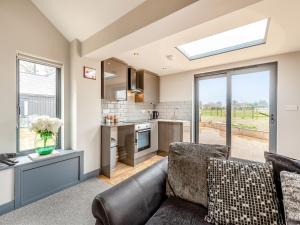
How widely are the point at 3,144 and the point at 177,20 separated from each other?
268cm

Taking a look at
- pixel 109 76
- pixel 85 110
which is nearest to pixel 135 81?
pixel 109 76

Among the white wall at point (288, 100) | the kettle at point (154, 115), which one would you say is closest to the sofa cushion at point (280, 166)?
the white wall at point (288, 100)

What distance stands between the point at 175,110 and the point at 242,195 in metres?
3.41

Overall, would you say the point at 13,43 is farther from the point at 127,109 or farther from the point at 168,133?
the point at 168,133

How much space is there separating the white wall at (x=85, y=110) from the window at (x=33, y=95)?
1.07 ft

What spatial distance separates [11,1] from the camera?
2.02m

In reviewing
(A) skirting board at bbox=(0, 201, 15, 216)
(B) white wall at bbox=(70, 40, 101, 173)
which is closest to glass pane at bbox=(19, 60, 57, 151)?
(B) white wall at bbox=(70, 40, 101, 173)

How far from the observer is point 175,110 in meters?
4.33

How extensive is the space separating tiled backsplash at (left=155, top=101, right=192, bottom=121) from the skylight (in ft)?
4.46

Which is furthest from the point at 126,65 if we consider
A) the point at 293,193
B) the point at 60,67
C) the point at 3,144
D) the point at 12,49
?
the point at 293,193

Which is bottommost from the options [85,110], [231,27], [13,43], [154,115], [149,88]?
[154,115]

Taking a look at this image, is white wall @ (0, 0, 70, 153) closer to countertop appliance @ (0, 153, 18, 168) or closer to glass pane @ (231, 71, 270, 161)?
countertop appliance @ (0, 153, 18, 168)

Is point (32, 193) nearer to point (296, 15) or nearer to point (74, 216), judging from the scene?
point (74, 216)

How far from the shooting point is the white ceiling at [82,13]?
5.95 ft
